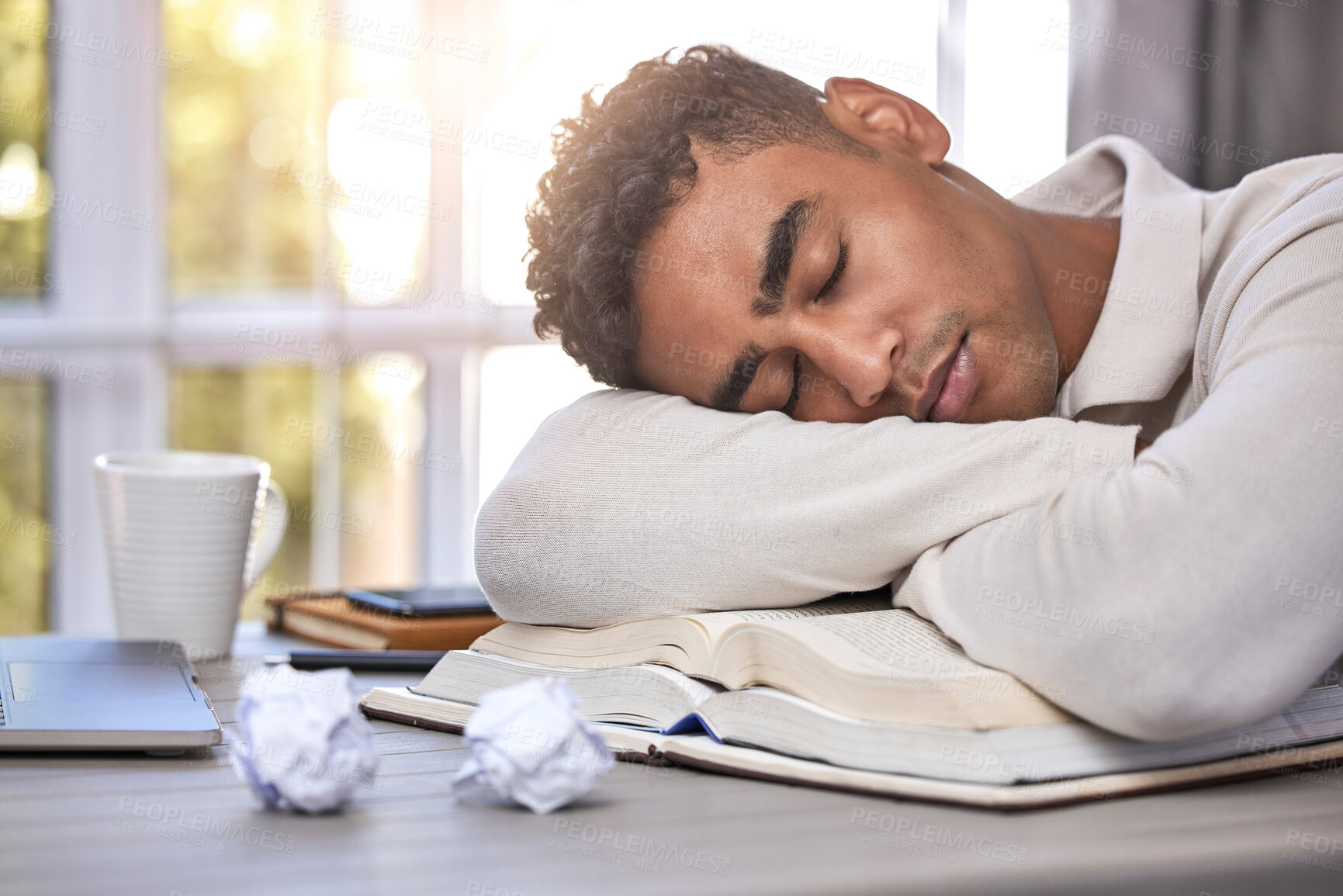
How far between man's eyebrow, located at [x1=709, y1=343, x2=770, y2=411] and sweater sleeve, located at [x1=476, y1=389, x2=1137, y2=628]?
82mm

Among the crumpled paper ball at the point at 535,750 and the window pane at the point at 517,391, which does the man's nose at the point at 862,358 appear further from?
the window pane at the point at 517,391

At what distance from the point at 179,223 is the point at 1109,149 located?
2001 mm

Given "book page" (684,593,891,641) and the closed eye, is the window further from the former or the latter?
"book page" (684,593,891,641)

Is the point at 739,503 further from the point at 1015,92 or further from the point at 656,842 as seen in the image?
the point at 1015,92

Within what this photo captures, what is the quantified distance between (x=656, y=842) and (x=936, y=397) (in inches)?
19.7

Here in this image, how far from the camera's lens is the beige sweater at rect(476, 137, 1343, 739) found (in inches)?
21.2

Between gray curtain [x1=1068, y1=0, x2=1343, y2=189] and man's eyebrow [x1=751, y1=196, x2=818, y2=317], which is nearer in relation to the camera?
man's eyebrow [x1=751, y1=196, x2=818, y2=317]

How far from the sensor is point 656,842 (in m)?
0.48

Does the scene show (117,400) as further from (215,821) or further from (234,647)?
(215,821)

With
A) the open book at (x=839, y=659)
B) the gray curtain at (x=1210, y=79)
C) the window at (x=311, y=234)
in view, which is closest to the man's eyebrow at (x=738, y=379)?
the open book at (x=839, y=659)

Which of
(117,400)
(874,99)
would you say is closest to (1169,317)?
(874,99)

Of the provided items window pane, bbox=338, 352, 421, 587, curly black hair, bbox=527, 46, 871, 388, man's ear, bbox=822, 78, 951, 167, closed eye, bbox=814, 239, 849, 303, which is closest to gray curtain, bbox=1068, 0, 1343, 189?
man's ear, bbox=822, 78, 951, 167

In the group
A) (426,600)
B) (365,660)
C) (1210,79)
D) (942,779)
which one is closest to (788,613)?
(942,779)

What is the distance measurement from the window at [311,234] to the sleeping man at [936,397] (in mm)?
1316
